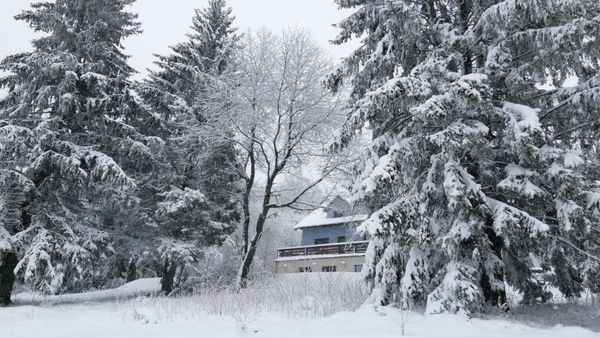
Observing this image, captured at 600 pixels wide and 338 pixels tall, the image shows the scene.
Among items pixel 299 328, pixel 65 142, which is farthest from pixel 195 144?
pixel 299 328

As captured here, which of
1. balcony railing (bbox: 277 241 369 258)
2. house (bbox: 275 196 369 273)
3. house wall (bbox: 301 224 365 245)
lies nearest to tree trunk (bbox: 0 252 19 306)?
house (bbox: 275 196 369 273)

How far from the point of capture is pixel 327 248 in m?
30.4

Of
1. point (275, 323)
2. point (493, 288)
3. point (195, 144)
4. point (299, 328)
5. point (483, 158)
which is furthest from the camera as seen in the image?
point (195, 144)

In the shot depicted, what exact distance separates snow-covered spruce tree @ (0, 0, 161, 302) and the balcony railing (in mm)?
14602

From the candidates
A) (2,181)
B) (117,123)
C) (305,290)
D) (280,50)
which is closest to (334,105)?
(280,50)

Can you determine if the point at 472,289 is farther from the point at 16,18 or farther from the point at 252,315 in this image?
the point at 16,18

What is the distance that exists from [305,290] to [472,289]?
4.04 metres

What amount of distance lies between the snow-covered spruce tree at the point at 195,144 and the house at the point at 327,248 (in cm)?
521

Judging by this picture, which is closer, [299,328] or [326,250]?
[299,328]

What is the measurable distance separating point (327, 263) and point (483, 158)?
22099 millimetres

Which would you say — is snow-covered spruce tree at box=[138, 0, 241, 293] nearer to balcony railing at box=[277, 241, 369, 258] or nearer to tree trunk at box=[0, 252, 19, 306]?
tree trunk at box=[0, 252, 19, 306]

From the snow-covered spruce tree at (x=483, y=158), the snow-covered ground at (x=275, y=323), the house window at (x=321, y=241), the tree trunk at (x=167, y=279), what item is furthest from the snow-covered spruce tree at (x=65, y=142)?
the house window at (x=321, y=241)

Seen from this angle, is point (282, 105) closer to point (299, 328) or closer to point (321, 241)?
point (299, 328)

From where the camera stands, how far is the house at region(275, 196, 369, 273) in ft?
89.6
